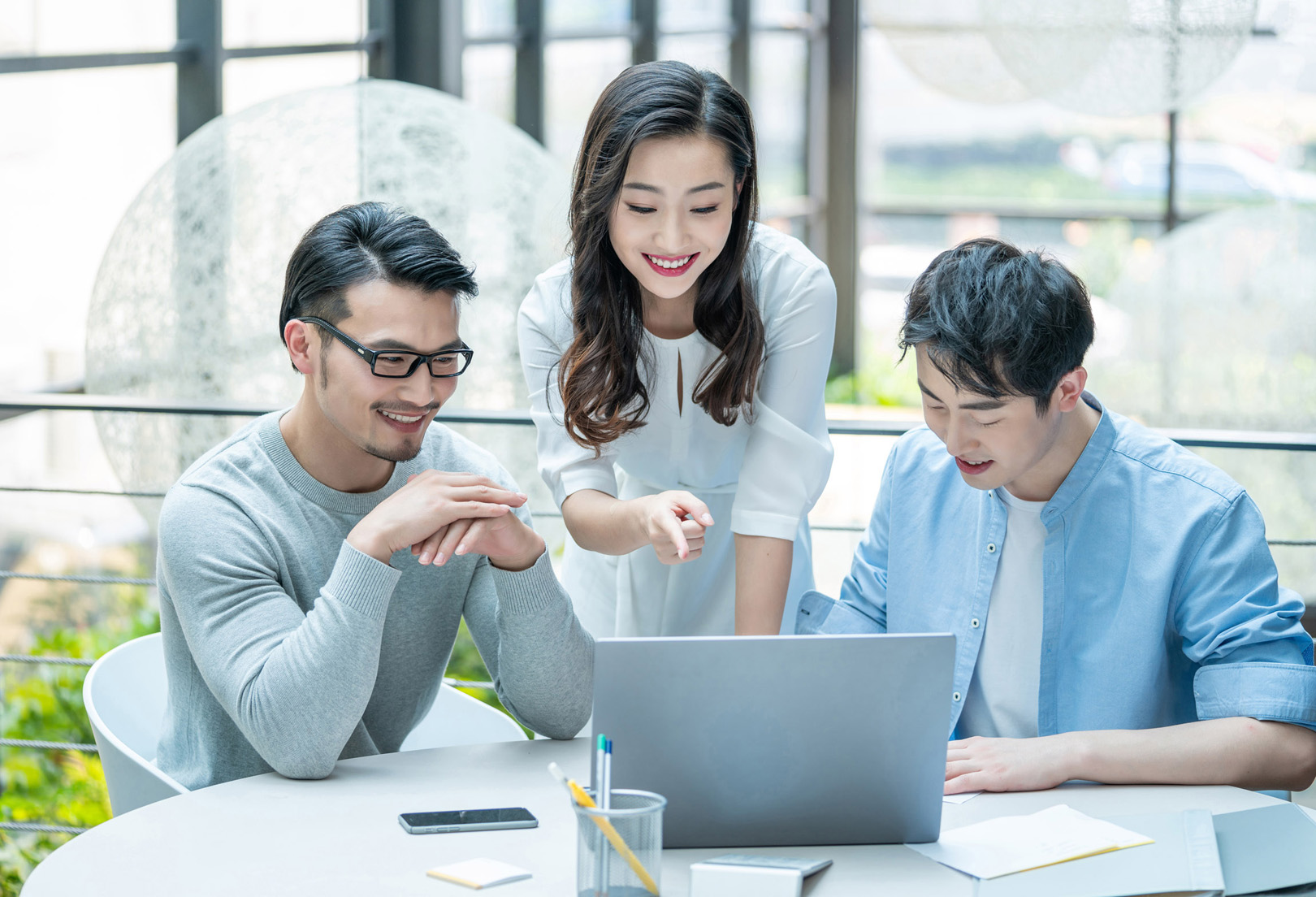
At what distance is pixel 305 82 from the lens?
189 inches

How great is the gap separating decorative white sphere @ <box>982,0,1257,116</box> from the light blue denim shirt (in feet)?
8.89

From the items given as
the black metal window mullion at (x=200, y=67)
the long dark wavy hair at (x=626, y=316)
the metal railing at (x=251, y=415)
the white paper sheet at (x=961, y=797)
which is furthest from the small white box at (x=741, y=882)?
the black metal window mullion at (x=200, y=67)

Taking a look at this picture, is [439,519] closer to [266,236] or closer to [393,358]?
[393,358]

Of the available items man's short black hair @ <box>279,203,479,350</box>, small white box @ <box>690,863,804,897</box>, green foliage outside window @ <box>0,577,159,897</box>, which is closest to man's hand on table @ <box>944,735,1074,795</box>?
small white box @ <box>690,863,804,897</box>

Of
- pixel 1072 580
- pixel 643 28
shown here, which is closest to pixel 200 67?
pixel 643 28

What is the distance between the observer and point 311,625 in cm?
137

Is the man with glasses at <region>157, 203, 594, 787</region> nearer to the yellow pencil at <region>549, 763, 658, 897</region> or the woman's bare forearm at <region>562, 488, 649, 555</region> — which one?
the woman's bare forearm at <region>562, 488, 649, 555</region>

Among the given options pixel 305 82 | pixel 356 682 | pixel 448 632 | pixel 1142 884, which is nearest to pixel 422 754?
pixel 356 682

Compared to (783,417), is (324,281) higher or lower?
higher

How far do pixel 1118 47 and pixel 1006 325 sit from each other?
2989mm

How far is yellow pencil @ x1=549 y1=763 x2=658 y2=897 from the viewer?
99 cm

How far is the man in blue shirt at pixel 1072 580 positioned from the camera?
1.34 m

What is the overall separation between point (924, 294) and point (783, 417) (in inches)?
12.1

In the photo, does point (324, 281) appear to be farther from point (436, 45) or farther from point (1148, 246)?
point (1148, 246)
